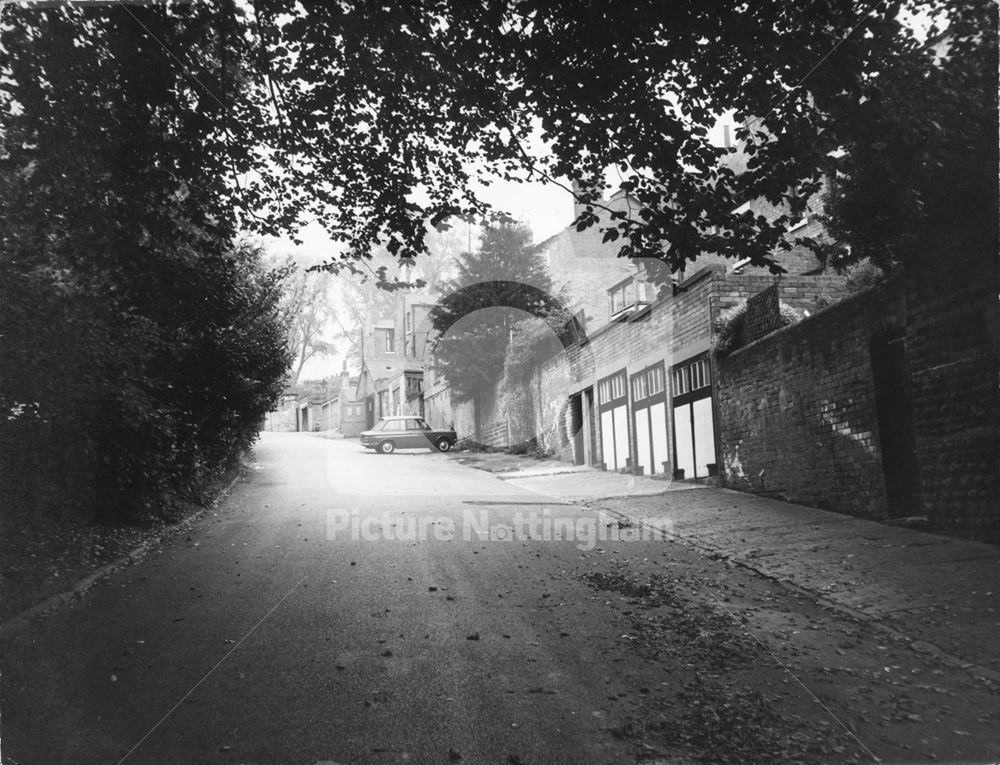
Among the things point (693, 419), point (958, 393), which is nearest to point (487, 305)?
point (693, 419)

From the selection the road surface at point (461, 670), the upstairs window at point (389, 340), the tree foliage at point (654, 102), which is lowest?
the road surface at point (461, 670)

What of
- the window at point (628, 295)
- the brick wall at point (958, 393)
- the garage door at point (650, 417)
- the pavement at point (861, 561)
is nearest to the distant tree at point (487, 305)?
the window at point (628, 295)

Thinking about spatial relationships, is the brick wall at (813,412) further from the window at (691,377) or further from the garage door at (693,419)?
the window at (691,377)

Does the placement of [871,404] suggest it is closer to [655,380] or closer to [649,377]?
[655,380]

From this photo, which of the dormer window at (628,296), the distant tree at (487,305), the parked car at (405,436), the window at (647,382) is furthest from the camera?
the parked car at (405,436)

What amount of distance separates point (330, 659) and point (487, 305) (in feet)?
76.4

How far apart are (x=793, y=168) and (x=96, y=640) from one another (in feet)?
22.4

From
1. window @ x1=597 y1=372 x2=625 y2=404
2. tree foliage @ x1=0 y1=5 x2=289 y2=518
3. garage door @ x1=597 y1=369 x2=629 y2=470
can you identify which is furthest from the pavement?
tree foliage @ x1=0 y1=5 x2=289 y2=518

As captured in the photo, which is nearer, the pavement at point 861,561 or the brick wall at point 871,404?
the pavement at point 861,561

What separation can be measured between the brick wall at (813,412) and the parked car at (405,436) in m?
19.0

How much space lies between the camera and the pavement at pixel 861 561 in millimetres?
5199

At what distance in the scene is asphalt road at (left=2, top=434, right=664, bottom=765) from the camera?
3.54 meters

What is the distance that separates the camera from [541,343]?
2431cm

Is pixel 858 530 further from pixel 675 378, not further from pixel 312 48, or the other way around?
pixel 312 48
